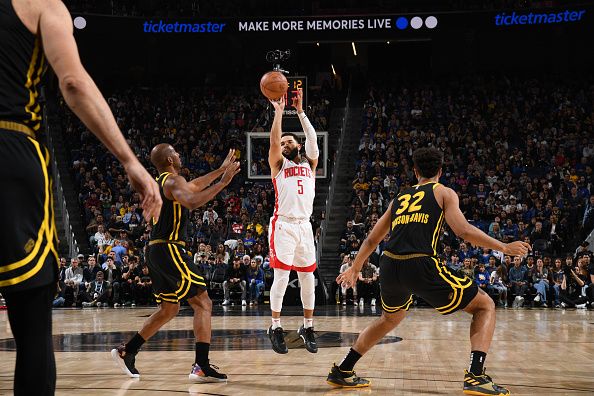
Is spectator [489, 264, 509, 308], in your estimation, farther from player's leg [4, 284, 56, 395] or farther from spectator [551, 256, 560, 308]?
player's leg [4, 284, 56, 395]

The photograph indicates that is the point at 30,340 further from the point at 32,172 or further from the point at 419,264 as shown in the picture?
the point at 419,264

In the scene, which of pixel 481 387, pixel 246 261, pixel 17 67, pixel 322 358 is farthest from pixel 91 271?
pixel 17 67

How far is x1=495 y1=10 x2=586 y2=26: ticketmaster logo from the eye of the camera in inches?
855

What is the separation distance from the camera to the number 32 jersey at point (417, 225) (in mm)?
5316

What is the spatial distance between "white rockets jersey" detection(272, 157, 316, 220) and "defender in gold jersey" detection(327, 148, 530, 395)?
2.20 metres

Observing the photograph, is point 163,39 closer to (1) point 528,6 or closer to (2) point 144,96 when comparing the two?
(2) point 144,96

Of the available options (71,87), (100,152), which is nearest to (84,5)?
(100,152)

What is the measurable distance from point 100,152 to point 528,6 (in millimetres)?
13378

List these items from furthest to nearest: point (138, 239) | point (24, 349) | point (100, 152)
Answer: point (100, 152), point (138, 239), point (24, 349)

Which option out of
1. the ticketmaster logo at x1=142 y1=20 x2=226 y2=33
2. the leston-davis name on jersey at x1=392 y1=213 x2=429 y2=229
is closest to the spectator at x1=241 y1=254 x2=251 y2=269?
the ticketmaster logo at x1=142 y1=20 x2=226 y2=33

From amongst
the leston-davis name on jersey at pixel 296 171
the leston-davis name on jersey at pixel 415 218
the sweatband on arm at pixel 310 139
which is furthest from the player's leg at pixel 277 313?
the leston-davis name on jersey at pixel 415 218

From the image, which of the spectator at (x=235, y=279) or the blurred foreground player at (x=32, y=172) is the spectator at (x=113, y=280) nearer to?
the spectator at (x=235, y=279)

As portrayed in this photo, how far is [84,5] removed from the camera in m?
24.8

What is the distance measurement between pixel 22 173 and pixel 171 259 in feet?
12.0
